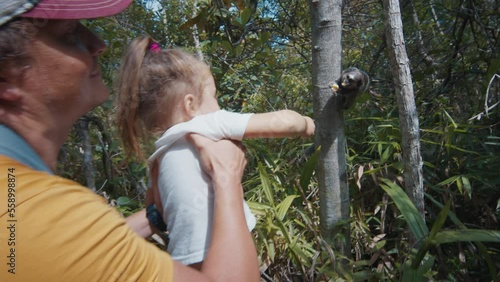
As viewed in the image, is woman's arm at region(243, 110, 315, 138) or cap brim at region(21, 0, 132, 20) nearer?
cap brim at region(21, 0, 132, 20)

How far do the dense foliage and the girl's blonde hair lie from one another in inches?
5.5

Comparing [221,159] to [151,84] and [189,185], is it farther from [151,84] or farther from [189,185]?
[151,84]

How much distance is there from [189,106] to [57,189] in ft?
2.52

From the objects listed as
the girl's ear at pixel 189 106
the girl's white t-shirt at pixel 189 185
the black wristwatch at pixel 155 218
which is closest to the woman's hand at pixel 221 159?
the girl's white t-shirt at pixel 189 185

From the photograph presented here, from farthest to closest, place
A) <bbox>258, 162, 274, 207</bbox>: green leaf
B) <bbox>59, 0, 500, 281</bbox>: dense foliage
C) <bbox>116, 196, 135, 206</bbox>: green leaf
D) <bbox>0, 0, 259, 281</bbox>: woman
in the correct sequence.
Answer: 1. <bbox>116, 196, 135, 206</bbox>: green leaf
2. <bbox>258, 162, 274, 207</bbox>: green leaf
3. <bbox>59, 0, 500, 281</bbox>: dense foliage
4. <bbox>0, 0, 259, 281</bbox>: woman

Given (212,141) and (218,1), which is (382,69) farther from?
(212,141)

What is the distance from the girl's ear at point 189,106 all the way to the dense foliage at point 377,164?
251 millimetres

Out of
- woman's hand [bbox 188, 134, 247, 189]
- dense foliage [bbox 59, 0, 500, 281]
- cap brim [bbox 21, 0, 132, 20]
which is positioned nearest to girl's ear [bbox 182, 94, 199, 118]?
woman's hand [bbox 188, 134, 247, 189]

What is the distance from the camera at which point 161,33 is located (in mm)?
3547

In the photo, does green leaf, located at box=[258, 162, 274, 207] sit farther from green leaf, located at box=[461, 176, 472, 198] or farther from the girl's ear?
green leaf, located at box=[461, 176, 472, 198]

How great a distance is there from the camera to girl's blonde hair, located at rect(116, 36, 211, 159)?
1.37 m

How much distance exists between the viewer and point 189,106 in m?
1.37

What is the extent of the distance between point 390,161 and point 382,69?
1.47m

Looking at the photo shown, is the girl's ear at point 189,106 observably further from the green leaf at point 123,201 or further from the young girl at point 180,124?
the green leaf at point 123,201
